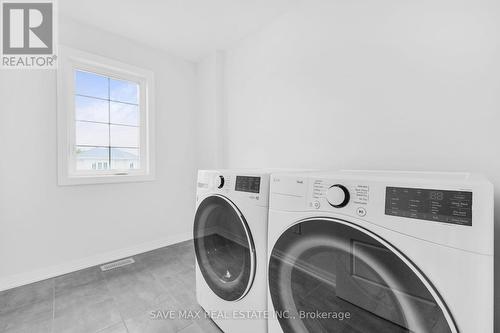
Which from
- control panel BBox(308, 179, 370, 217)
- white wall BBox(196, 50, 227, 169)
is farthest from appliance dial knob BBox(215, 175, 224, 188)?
white wall BBox(196, 50, 227, 169)

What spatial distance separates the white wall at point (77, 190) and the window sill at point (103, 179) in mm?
51

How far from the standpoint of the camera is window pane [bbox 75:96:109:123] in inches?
80.1

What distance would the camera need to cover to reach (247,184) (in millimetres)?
1038

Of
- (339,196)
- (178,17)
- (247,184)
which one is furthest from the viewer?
(178,17)

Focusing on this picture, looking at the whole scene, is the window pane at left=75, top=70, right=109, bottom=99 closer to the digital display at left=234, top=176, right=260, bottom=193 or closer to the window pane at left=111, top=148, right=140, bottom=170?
the window pane at left=111, top=148, right=140, bottom=170

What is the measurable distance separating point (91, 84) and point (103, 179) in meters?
0.95

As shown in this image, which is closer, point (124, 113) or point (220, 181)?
point (220, 181)

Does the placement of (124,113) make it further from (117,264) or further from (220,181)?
(220,181)

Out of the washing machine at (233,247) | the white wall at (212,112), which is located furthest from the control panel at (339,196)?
the white wall at (212,112)

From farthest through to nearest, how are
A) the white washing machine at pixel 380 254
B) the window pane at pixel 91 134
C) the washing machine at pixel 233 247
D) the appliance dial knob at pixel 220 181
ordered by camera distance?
the window pane at pixel 91 134 → the appliance dial knob at pixel 220 181 → the washing machine at pixel 233 247 → the white washing machine at pixel 380 254

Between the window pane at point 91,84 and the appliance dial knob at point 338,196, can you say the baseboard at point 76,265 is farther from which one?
the appliance dial knob at point 338,196

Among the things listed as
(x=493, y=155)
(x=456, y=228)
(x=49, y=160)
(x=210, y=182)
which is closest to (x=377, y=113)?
(x=493, y=155)

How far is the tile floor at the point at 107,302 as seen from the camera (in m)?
1.26

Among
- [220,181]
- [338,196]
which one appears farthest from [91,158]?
[338,196]
